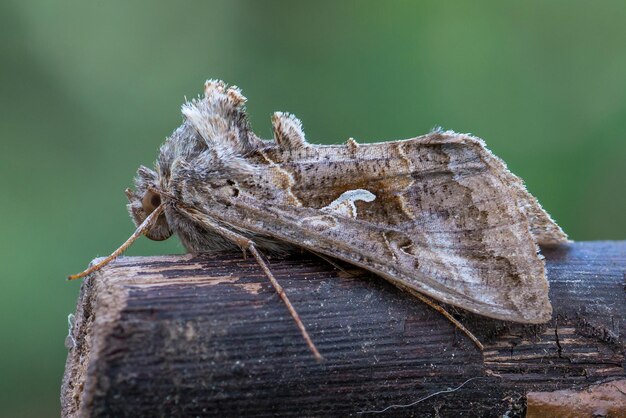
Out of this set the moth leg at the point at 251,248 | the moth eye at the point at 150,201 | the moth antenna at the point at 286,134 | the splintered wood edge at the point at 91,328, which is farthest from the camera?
the moth eye at the point at 150,201

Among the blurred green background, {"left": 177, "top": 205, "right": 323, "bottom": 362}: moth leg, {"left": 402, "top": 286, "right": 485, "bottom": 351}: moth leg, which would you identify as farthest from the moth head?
the blurred green background

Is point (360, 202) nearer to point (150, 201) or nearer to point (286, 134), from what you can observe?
point (286, 134)

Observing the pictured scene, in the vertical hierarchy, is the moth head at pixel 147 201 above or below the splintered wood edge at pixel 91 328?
above

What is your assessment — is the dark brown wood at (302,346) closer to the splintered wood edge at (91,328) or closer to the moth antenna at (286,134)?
the splintered wood edge at (91,328)

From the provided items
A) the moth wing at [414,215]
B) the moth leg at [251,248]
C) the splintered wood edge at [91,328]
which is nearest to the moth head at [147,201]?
the moth leg at [251,248]

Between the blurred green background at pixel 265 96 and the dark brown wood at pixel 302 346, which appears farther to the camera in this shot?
the blurred green background at pixel 265 96

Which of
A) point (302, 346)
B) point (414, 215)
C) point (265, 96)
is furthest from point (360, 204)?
point (265, 96)

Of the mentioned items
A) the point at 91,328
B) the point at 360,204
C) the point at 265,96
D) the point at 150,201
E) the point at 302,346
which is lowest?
the point at 302,346

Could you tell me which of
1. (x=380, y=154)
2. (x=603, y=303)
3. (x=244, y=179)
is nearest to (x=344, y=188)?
(x=380, y=154)
